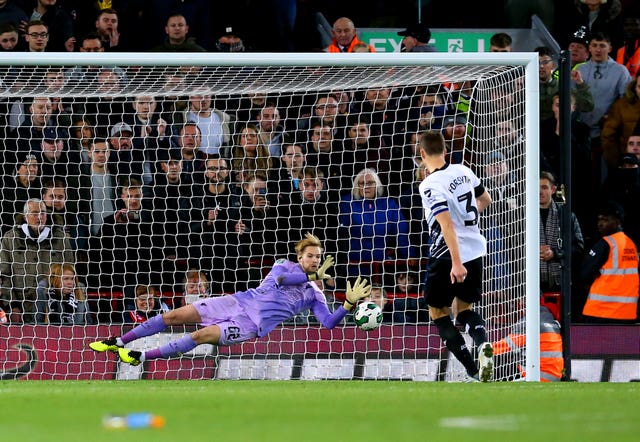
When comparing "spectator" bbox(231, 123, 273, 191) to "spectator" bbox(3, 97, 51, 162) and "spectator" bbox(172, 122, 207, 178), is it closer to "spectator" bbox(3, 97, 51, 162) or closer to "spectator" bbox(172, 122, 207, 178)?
"spectator" bbox(172, 122, 207, 178)

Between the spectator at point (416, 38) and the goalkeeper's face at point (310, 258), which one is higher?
the spectator at point (416, 38)

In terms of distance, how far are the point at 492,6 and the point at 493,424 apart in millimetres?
9868

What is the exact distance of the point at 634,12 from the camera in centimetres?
1552

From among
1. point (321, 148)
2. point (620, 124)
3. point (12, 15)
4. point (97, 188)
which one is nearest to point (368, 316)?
point (321, 148)

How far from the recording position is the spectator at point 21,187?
40.1ft

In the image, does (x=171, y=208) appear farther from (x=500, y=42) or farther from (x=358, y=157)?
(x=500, y=42)

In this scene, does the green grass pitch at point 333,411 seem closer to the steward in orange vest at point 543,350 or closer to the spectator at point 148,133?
the steward in orange vest at point 543,350

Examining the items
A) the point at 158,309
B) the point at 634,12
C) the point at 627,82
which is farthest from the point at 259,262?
the point at 634,12

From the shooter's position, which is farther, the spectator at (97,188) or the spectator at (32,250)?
the spectator at (97,188)

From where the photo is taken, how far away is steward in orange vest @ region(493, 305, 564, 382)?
10805mm

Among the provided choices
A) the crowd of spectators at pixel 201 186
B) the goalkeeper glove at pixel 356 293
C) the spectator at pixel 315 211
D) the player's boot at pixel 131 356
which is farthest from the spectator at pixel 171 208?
the goalkeeper glove at pixel 356 293

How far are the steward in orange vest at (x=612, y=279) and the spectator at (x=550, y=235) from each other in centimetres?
20

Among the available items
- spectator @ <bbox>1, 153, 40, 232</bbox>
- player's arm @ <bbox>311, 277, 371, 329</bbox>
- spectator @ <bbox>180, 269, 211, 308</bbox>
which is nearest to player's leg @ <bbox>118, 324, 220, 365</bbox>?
player's arm @ <bbox>311, 277, 371, 329</bbox>

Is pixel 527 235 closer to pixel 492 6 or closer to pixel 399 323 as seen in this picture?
pixel 399 323
